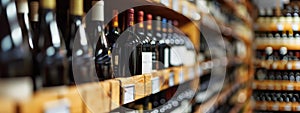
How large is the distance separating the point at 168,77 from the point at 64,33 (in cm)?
56

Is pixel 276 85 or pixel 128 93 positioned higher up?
pixel 128 93

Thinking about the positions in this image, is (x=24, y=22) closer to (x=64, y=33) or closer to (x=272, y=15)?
(x=64, y=33)

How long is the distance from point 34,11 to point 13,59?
15 cm

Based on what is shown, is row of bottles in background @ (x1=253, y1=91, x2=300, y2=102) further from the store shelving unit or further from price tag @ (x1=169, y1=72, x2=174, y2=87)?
price tag @ (x1=169, y1=72, x2=174, y2=87)

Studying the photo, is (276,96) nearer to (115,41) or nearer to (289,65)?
(289,65)

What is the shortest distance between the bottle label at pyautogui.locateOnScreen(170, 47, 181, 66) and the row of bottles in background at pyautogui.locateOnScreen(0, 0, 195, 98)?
297mm

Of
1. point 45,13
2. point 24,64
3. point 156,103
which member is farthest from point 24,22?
point 156,103

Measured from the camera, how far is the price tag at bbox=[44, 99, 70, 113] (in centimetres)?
57

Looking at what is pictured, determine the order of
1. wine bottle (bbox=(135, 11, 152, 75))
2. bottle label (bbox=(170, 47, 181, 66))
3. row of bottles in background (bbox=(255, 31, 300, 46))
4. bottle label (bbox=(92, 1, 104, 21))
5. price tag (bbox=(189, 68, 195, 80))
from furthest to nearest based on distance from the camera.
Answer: row of bottles in background (bbox=(255, 31, 300, 46))
price tag (bbox=(189, 68, 195, 80))
bottle label (bbox=(170, 47, 181, 66))
wine bottle (bbox=(135, 11, 152, 75))
bottle label (bbox=(92, 1, 104, 21))

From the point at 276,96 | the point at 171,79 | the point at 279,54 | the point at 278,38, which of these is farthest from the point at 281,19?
the point at 171,79

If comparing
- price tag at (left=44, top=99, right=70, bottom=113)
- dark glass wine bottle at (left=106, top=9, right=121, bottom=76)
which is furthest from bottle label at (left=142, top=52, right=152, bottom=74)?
price tag at (left=44, top=99, right=70, bottom=113)

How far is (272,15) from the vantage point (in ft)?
14.2

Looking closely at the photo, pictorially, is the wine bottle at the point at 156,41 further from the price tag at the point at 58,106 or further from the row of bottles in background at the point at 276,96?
the row of bottles in background at the point at 276,96

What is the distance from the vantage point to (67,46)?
0.93m
